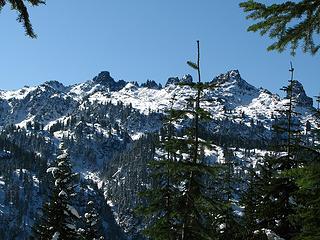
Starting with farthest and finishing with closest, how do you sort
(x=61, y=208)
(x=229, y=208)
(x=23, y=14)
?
(x=61, y=208), (x=229, y=208), (x=23, y=14)

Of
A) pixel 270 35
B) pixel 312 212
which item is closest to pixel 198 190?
pixel 312 212

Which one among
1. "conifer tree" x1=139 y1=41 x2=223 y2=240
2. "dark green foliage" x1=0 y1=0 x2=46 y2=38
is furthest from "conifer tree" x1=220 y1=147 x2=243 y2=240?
"dark green foliage" x1=0 y1=0 x2=46 y2=38

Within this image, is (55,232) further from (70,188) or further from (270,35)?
(270,35)

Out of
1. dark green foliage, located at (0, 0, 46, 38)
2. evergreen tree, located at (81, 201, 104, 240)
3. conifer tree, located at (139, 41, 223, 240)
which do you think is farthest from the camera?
evergreen tree, located at (81, 201, 104, 240)

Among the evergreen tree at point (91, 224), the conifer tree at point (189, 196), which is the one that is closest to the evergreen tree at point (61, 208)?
the evergreen tree at point (91, 224)

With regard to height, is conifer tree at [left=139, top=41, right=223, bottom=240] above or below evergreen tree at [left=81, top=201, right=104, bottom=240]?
below

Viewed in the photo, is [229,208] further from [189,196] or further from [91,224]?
[189,196]

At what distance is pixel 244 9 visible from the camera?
5.63 metres

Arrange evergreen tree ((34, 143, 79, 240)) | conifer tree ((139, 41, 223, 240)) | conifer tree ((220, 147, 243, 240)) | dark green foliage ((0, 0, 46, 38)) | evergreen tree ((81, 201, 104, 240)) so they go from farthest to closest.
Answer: evergreen tree ((81, 201, 104, 240)) < evergreen tree ((34, 143, 79, 240)) < conifer tree ((220, 147, 243, 240)) < conifer tree ((139, 41, 223, 240)) < dark green foliage ((0, 0, 46, 38))

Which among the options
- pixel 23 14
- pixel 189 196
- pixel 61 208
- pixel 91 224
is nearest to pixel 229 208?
pixel 61 208

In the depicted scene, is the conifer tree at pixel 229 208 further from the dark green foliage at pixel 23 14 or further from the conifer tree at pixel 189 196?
the dark green foliage at pixel 23 14

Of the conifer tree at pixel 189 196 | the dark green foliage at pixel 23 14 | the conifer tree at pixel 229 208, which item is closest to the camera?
the dark green foliage at pixel 23 14

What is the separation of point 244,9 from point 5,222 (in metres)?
205

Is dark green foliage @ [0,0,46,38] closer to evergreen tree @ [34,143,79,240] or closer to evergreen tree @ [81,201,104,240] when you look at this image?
evergreen tree @ [34,143,79,240]
